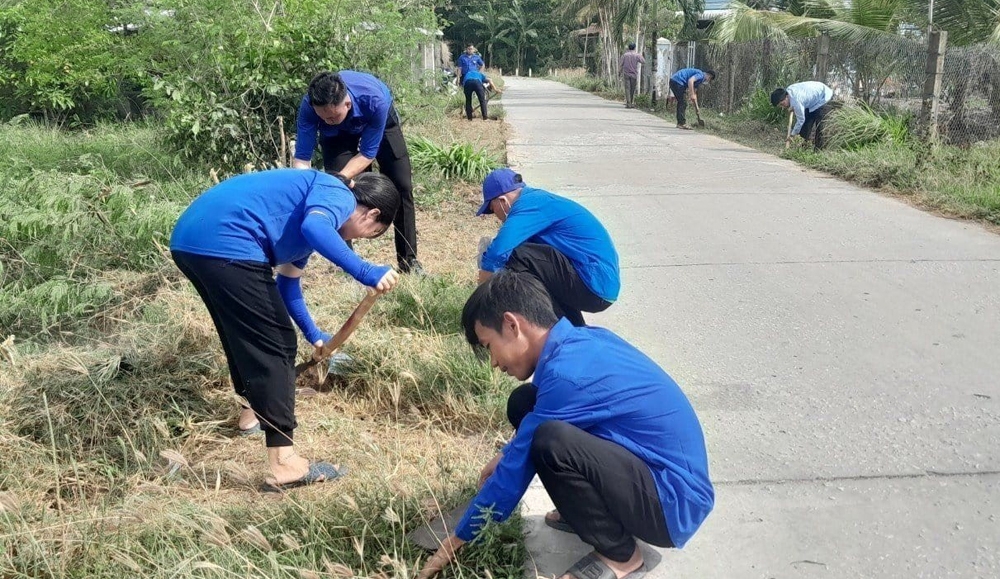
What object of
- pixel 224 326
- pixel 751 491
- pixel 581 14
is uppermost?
pixel 581 14

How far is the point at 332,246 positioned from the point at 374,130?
2487mm

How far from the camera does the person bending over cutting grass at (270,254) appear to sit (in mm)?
2910

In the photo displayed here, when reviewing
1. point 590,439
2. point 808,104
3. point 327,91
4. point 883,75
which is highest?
point 327,91

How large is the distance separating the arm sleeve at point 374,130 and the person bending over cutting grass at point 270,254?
201 centimetres

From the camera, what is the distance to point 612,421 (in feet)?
7.53

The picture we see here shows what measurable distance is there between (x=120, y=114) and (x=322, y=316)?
41.5 ft

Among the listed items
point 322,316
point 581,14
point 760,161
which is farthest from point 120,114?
point 581,14

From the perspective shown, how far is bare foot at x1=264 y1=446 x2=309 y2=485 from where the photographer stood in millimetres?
3078

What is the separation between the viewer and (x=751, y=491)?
9.96ft

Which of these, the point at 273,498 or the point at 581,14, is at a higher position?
the point at 581,14

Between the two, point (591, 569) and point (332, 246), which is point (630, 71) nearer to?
point (332, 246)

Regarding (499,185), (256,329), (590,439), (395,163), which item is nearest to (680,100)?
(395,163)

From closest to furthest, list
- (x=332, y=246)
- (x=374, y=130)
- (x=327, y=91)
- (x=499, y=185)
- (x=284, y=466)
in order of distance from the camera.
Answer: (x=332, y=246) < (x=284, y=466) < (x=499, y=185) < (x=327, y=91) < (x=374, y=130)

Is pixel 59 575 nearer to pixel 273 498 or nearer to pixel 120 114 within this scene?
pixel 273 498
